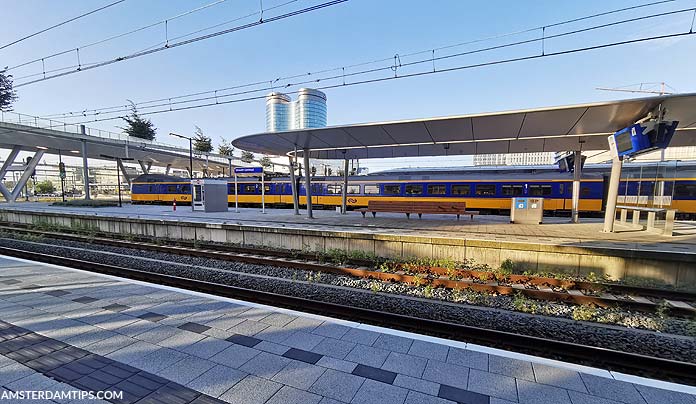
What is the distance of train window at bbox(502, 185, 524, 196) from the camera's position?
16114mm

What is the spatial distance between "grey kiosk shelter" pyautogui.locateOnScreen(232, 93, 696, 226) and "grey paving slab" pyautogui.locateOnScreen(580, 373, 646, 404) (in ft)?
24.1

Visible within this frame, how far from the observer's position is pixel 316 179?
817 inches

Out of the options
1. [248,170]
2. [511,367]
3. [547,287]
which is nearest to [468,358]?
[511,367]

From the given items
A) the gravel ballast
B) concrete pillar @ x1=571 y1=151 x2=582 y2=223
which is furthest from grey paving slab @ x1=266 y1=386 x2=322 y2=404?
concrete pillar @ x1=571 y1=151 x2=582 y2=223

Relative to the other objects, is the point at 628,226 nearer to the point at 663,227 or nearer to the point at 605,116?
the point at 663,227

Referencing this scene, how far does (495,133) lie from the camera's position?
10.6 meters

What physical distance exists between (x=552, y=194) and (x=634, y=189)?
10.9 feet

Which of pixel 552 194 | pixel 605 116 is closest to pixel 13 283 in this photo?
pixel 605 116

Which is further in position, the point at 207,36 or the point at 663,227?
the point at 663,227

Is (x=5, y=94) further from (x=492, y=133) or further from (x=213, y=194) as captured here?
(x=492, y=133)

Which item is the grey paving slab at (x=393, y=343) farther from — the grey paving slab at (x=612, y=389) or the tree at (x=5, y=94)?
the tree at (x=5, y=94)

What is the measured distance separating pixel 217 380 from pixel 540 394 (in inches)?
118

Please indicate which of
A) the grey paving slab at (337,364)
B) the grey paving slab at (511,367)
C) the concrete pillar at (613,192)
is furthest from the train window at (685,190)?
the grey paving slab at (337,364)

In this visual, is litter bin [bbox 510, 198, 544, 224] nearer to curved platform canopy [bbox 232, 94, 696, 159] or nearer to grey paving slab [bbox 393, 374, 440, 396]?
curved platform canopy [bbox 232, 94, 696, 159]
